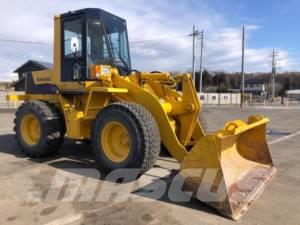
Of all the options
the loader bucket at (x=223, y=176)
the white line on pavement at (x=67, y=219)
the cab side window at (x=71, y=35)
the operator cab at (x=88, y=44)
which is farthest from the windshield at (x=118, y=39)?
the white line on pavement at (x=67, y=219)

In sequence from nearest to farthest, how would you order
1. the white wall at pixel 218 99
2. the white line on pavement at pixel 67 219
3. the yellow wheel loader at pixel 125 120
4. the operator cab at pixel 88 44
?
the white line on pavement at pixel 67 219, the yellow wheel loader at pixel 125 120, the operator cab at pixel 88 44, the white wall at pixel 218 99

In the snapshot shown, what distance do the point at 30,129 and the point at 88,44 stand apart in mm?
2523

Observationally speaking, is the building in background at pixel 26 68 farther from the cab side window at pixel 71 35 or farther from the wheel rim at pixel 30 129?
the cab side window at pixel 71 35

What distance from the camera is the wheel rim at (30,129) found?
26.2ft

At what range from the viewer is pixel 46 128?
7426 mm

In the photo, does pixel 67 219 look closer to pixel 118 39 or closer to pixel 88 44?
pixel 88 44

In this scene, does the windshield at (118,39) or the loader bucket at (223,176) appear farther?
the windshield at (118,39)

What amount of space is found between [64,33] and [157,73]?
2.25 metres

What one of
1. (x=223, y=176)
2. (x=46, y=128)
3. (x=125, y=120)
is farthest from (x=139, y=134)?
(x=46, y=128)

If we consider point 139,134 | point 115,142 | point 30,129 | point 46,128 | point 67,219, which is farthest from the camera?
point 30,129

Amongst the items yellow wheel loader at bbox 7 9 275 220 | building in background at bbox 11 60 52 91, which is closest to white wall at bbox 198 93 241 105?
building in background at bbox 11 60 52 91

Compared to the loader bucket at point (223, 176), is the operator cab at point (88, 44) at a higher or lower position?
higher

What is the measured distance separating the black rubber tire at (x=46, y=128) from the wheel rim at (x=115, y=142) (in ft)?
5.35

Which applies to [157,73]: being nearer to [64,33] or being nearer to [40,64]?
[64,33]
